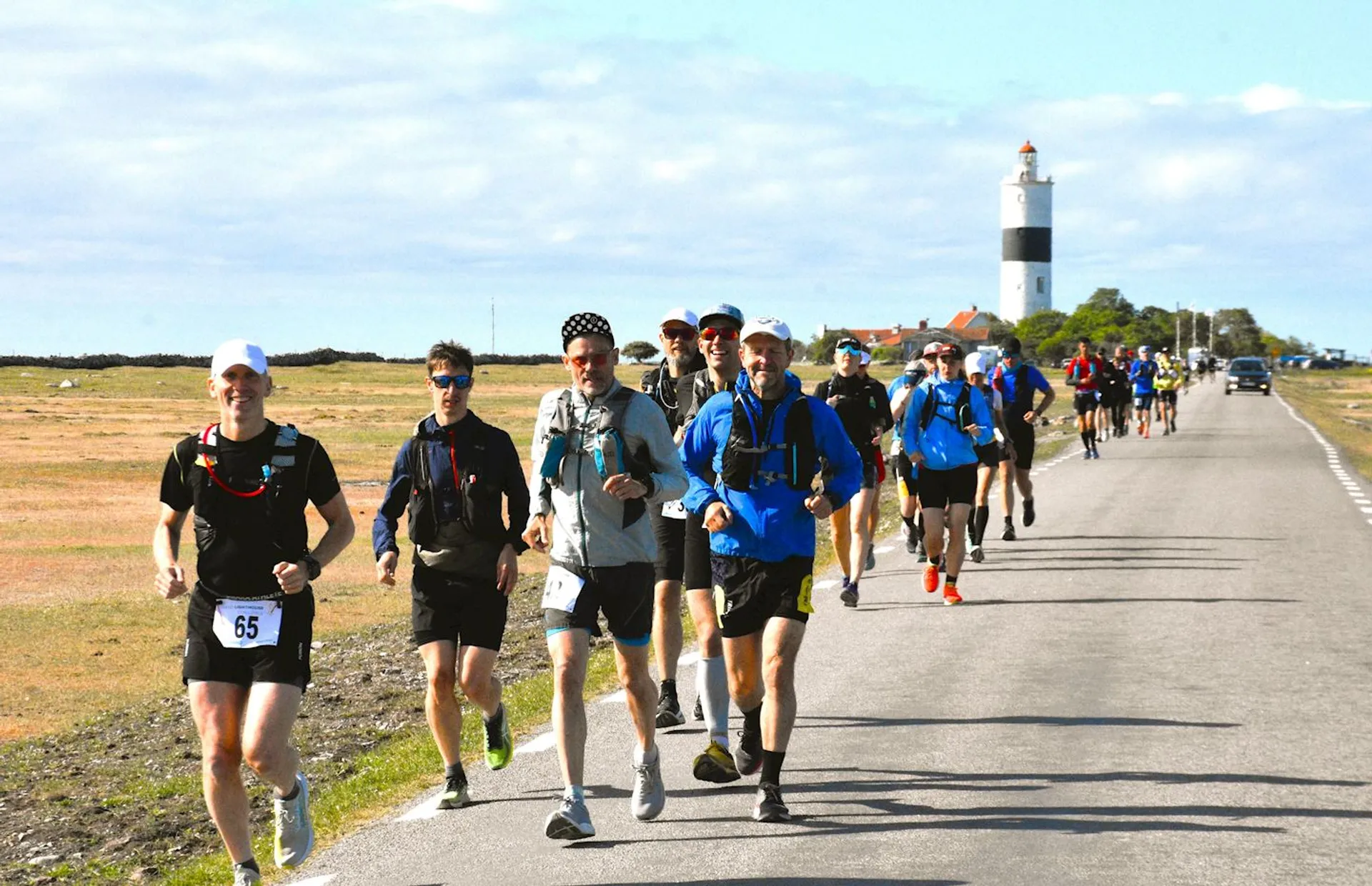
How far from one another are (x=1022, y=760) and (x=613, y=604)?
2336mm

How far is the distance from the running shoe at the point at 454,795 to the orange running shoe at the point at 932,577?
22.5 feet

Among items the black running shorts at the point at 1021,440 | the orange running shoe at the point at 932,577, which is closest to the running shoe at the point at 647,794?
the orange running shoe at the point at 932,577

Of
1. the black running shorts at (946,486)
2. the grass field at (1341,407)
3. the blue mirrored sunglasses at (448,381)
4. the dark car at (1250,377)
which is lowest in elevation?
the grass field at (1341,407)

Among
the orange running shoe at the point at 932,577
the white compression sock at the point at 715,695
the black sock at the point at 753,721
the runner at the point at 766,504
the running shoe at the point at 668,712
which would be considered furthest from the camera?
the orange running shoe at the point at 932,577

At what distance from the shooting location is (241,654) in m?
6.27

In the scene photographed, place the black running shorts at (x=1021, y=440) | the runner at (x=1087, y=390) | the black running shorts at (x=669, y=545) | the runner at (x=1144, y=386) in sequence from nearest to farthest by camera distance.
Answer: the black running shorts at (x=669, y=545) < the black running shorts at (x=1021, y=440) < the runner at (x=1087, y=390) < the runner at (x=1144, y=386)

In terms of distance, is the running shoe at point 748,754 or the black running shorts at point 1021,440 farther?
the black running shorts at point 1021,440

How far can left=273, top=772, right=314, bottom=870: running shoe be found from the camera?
6.47 meters

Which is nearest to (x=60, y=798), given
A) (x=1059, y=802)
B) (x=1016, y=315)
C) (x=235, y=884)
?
(x=235, y=884)

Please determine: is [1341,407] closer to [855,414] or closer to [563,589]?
[855,414]

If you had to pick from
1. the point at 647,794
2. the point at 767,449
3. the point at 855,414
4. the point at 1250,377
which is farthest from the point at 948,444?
the point at 1250,377

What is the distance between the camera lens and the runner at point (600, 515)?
712 cm

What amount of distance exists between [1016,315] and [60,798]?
500ft

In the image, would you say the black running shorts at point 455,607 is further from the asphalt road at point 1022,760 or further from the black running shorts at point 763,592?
the black running shorts at point 763,592
